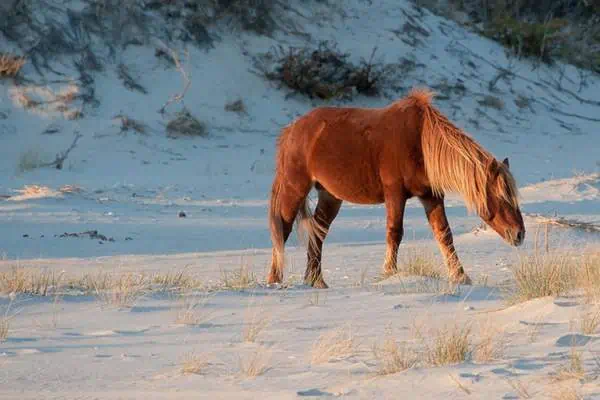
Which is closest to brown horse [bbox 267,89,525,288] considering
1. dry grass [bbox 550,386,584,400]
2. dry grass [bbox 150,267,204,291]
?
dry grass [bbox 150,267,204,291]

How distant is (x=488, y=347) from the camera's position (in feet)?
17.0

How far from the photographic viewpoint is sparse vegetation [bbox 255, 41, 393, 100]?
21250 millimetres

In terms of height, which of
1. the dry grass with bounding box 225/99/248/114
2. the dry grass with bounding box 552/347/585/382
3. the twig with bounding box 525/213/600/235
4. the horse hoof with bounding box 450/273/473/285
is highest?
the dry grass with bounding box 552/347/585/382

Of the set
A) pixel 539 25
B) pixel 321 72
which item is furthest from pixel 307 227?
pixel 539 25

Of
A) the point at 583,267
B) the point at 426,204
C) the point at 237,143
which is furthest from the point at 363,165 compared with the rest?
the point at 237,143

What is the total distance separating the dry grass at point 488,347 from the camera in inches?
202

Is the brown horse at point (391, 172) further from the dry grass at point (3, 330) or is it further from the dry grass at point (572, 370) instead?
the dry grass at point (572, 370)

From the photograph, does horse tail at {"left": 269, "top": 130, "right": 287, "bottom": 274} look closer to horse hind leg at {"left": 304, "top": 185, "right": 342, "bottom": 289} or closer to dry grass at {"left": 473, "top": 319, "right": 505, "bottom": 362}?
horse hind leg at {"left": 304, "top": 185, "right": 342, "bottom": 289}

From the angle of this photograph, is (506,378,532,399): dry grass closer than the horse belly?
Yes

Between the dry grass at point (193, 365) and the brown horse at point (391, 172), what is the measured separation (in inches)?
144

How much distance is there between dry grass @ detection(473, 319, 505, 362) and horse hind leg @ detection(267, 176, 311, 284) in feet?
14.0

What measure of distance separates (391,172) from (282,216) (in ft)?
3.93

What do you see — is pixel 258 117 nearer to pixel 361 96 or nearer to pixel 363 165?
pixel 361 96

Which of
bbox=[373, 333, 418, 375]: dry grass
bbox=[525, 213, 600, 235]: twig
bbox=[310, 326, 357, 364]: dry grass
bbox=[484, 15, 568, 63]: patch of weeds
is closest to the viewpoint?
bbox=[373, 333, 418, 375]: dry grass
